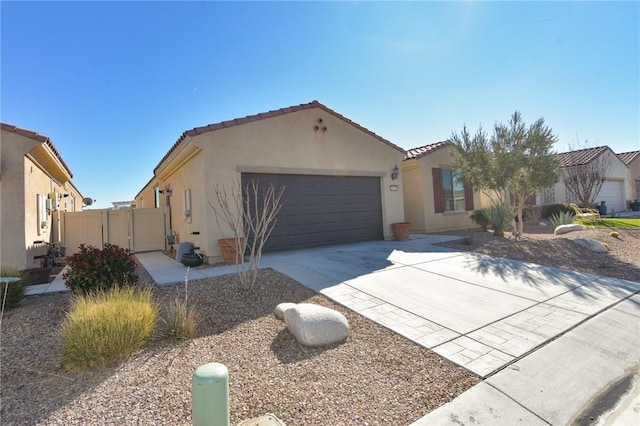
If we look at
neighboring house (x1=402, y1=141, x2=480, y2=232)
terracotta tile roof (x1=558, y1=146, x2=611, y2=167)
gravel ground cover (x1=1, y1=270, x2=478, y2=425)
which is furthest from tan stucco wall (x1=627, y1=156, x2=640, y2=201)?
gravel ground cover (x1=1, y1=270, x2=478, y2=425)

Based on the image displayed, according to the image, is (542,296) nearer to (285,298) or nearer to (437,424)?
(437,424)

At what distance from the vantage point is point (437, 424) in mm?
2525

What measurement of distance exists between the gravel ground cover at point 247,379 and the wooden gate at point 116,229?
32.3ft

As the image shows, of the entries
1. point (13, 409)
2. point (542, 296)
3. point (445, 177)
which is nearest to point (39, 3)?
point (13, 409)

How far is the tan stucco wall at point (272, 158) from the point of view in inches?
348

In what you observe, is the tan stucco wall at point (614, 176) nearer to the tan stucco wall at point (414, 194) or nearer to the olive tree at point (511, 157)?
the olive tree at point (511, 157)

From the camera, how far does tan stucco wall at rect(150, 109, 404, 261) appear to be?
885 centimetres

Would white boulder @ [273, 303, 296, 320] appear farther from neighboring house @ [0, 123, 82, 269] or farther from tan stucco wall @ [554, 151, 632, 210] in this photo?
tan stucco wall @ [554, 151, 632, 210]

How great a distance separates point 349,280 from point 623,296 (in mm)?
4972

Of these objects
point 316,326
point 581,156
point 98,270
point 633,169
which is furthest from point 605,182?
point 98,270

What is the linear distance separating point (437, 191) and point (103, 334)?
14016mm

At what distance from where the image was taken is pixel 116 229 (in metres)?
13.6

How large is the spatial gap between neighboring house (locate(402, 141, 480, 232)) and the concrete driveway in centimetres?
624

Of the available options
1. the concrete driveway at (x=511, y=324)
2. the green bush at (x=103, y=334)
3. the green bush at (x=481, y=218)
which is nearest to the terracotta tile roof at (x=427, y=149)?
the green bush at (x=481, y=218)
